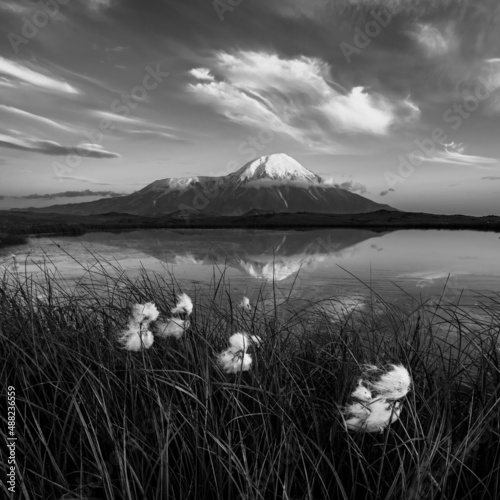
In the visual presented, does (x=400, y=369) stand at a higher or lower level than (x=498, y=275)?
higher

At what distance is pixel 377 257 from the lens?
882 inches

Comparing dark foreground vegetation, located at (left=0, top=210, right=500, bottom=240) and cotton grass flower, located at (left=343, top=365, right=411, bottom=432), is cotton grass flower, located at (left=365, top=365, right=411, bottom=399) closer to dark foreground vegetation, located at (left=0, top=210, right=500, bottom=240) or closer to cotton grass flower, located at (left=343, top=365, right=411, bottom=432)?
cotton grass flower, located at (left=343, top=365, right=411, bottom=432)

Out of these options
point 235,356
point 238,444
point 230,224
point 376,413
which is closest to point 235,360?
point 235,356

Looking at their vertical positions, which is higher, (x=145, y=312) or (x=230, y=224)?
(x=145, y=312)

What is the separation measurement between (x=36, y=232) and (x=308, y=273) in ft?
123

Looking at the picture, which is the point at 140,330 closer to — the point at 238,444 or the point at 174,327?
the point at 174,327

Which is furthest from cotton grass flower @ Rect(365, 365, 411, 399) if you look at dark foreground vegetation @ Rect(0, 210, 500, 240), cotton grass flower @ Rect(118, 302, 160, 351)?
dark foreground vegetation @ Rect(0, 210, 500, 240)

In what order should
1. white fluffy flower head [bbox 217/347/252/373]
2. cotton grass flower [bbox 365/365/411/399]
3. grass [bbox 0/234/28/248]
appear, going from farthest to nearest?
grass [bbox 0/234/28/248] → white fluffy flower head [bbox 217/347/252/373] → cotton grass flower [bbox 365/365/411/399]

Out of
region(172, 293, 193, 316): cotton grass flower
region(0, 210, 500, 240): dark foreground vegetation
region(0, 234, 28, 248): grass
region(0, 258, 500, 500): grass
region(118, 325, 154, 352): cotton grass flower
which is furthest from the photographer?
region(0, 210, 500, 240): dark foreground vegetation

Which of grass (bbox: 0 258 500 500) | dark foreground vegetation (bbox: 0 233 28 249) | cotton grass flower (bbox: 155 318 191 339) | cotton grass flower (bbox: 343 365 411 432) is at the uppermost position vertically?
cotton grass flower (bbox: 343 365 411 432)

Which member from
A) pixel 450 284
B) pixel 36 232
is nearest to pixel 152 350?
pixel 450 284

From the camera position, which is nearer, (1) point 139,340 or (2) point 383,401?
(2) point 383,401

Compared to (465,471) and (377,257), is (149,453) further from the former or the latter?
(377,257)

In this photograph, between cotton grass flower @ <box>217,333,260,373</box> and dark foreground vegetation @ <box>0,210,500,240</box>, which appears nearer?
cotton grass flower @ <box>217,333,260,373</box>
